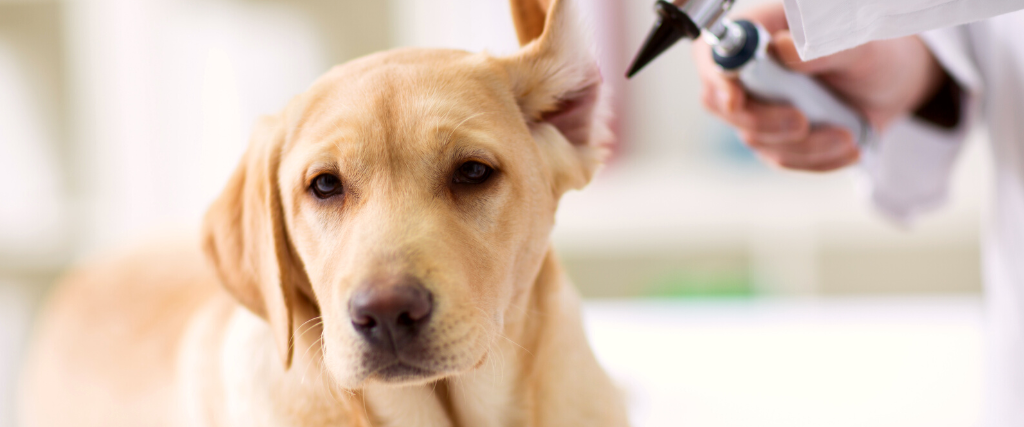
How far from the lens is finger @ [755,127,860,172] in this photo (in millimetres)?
886

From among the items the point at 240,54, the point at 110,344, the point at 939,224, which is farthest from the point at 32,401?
the point at 939,224

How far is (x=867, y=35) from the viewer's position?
0.56 m

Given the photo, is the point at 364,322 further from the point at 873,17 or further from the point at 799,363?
the point at 799,363

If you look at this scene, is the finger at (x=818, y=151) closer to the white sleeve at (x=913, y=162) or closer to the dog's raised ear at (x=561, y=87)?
the white sleeve at (x=913, y=162)

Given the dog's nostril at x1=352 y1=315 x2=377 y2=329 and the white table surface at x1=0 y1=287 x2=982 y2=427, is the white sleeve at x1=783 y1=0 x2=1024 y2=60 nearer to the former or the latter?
the dog's nostril at x1=352 y1=315 x2=377 y2=329

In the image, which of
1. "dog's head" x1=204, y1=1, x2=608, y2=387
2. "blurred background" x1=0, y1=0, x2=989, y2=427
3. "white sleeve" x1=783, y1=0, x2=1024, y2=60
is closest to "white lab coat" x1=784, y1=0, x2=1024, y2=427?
"white sleeve" x1=783, y1=0, x2=1024, y2=60

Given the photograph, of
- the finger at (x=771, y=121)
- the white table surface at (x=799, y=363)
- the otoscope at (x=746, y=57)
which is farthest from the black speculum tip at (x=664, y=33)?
the white table surface at (x=799, y=363)

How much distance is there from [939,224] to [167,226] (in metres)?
2.35

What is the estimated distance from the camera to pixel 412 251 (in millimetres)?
548

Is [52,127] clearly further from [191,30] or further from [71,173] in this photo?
[191,30]

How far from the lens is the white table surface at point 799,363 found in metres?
1.00

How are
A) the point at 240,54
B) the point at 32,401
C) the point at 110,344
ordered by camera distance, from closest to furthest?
1. the point at 110,344
2. the point at 32,401
3. the point at 240,54

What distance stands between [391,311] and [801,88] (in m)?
0.58

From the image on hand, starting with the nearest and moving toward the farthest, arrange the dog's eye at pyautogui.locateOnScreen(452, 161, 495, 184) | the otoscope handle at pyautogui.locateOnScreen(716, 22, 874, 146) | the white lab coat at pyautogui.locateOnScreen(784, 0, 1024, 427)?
the dog's eye at pyautogui.locateOnScreen(452, 161, 495, 184), the otoscope handle at pyautogui.locateOnScreen(716, 22, 874, 146), the white lab coat at pyautogui.locateOnScreen(784, 0, 1024, 427)
